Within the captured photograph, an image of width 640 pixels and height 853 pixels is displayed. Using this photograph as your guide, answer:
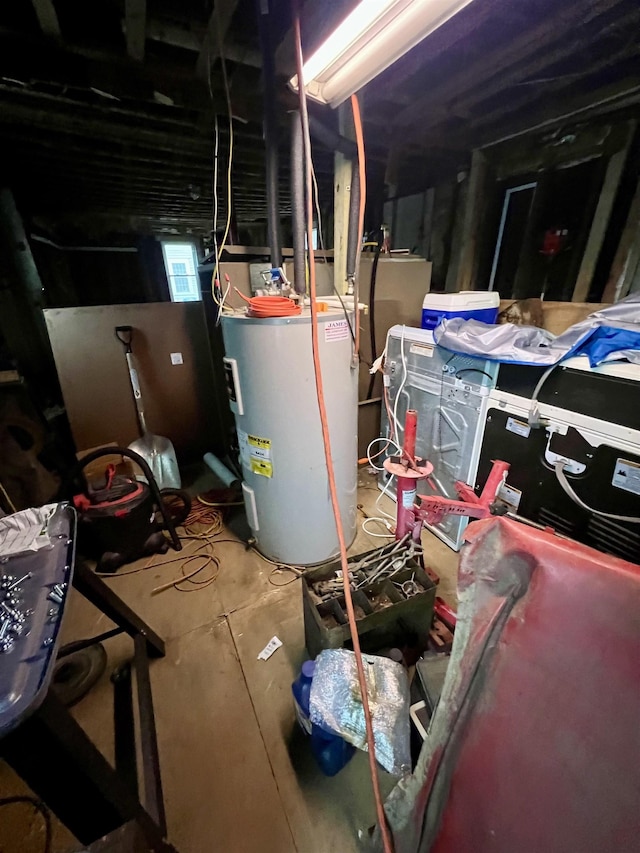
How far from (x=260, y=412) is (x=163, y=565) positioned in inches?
46.9

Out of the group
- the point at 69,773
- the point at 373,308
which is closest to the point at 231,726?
the point at 69,773

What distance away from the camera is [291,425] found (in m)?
1.50

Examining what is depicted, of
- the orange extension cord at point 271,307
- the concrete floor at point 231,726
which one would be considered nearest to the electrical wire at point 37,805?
the concrete floor at point 231,726

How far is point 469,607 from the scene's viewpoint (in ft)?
2.09

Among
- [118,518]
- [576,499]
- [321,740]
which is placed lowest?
[321,740]

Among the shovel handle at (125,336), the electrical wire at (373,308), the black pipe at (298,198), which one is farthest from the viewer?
the shovel handle at (125,336)

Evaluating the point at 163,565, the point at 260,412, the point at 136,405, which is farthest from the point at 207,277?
→ the point at 163,565

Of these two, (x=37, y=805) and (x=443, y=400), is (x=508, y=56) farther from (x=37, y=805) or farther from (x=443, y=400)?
(x=37, y=805)

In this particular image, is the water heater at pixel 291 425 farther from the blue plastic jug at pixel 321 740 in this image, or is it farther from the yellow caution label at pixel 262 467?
the blue plastic jug at pixel 321 740

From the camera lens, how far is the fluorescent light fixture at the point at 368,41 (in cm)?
82

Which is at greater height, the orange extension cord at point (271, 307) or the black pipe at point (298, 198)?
the black pipe at point (298, 198)

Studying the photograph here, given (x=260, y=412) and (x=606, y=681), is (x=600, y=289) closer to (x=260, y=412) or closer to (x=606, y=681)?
(x=260, y=412)

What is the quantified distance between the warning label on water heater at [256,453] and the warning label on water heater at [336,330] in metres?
0.55

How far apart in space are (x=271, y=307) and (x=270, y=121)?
872 millimetres
